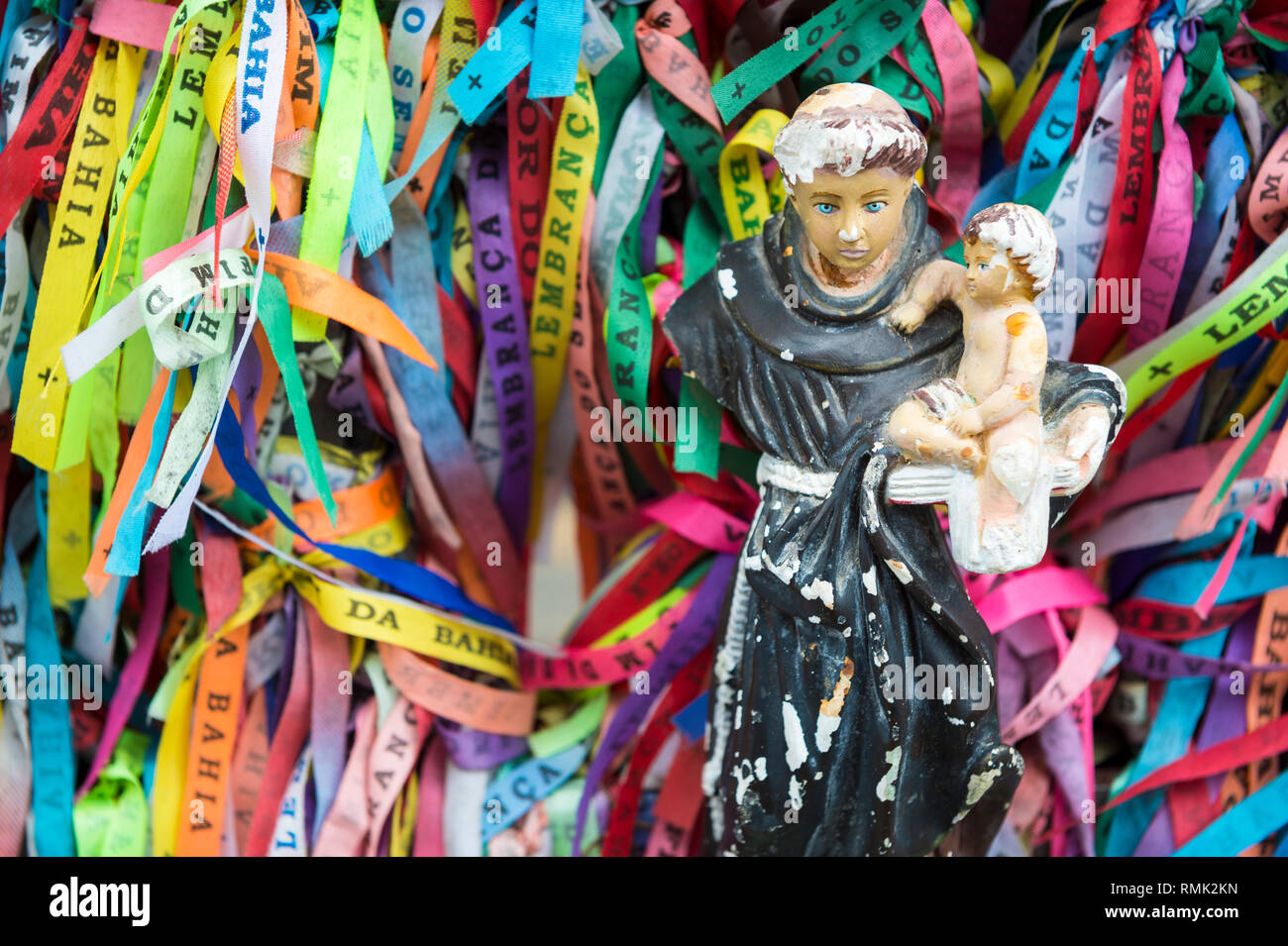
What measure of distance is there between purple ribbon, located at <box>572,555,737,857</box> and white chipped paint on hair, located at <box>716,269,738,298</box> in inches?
15.4

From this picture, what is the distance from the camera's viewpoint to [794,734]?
1.30 metres

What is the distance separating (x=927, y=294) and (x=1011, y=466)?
19 centimetres

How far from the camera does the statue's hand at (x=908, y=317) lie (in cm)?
124

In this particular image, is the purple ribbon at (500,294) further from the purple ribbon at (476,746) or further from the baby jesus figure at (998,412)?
the baby jesus figure at (998,412)

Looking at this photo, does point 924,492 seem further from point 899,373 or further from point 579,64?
point 579,64

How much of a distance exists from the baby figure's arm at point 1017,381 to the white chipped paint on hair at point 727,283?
26 centimetres

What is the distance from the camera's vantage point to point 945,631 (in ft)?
4.18

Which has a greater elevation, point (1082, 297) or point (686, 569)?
point (1082, 297)

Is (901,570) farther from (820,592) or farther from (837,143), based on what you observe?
(837,143)

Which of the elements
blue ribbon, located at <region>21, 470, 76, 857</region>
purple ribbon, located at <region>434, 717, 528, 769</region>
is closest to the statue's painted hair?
purple ribbon, located at <region>434, 717, 528, 769</region>

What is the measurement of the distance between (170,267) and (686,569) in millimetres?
698

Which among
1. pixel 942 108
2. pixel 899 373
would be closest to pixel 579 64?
pixel 942 108

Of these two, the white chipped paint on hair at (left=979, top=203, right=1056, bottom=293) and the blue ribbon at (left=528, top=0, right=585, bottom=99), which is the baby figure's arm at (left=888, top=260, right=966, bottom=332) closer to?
the white chipped paint on hair at (left=979, top=203, right=1056, bottom=293)

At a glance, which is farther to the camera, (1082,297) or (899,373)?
(1082,297)
